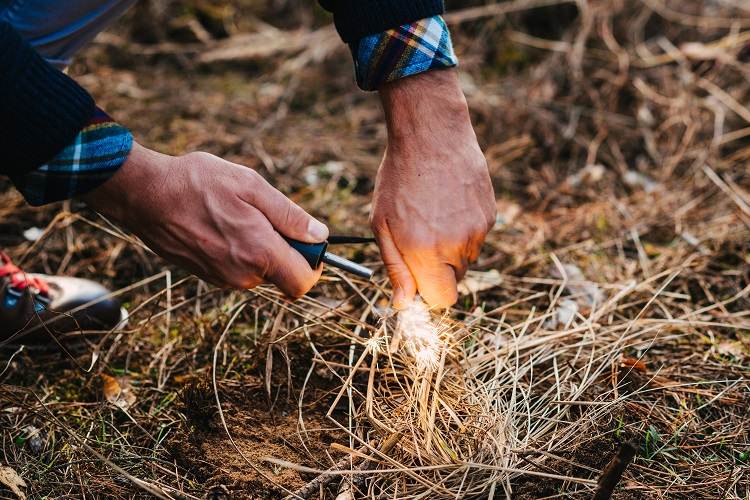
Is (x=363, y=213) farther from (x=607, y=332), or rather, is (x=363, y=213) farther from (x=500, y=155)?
(x=607, y=332)

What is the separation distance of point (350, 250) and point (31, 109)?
1.20 m

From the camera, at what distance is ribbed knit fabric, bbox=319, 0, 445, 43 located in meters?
1.45

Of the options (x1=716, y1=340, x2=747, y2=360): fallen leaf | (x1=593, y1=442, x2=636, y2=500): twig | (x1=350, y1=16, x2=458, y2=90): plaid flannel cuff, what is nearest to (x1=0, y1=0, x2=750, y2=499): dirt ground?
(x1=716, y1=340, x2=747, y2=360): fallen leaf

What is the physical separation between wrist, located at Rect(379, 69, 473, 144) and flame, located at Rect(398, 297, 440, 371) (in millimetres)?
451

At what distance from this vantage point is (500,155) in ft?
9.55

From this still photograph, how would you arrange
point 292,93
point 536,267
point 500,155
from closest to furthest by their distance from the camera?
point 536,267 → point 500,155 → point 292,93

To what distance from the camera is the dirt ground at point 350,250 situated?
142 cm

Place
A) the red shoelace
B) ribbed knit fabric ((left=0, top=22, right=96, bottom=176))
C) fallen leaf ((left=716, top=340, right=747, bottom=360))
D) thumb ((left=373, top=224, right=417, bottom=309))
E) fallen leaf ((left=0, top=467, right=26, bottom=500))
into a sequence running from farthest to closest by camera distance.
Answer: the red shoelace
fallen leaf ((left=716, top=340, right=747, bottom=360))
thumb ((left=373, top=224, right=417, bottom=309))
fallen leaf ((left=0, top=467, right=26, bottom=500))
ribbed knit fabric ((left=0, top=22, right=96, bottom=176))

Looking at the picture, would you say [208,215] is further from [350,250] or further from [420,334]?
[350,250]

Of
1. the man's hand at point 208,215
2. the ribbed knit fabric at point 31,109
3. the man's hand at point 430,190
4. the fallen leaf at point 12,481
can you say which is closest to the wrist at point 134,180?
the man's hand at point 208,215

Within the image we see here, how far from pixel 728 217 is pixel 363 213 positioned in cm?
145

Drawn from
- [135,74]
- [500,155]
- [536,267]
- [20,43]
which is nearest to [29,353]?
[20,43]

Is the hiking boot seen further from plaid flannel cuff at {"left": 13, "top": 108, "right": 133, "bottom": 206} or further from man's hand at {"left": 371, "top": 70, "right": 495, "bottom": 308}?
man's hand at {"left": 371, "top": 70, "right": 495, "bottom": 308}

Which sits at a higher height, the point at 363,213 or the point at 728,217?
the point at 363,213
